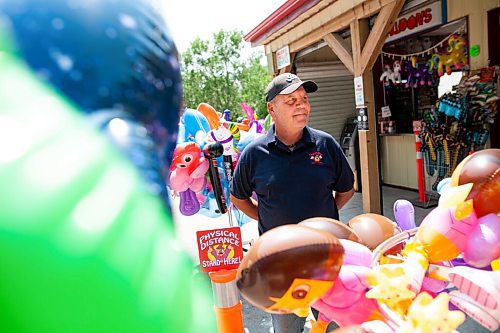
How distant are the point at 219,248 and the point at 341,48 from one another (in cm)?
338

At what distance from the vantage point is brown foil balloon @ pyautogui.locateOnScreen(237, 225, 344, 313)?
0.95 meters

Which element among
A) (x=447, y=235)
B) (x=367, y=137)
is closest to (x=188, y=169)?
(x=367, y=137)

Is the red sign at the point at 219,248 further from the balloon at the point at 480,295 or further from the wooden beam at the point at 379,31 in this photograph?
the wooden beam at the point at 379,31

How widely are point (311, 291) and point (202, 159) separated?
10.8ft

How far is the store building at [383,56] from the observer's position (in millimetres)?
4531

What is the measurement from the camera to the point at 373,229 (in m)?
1.58

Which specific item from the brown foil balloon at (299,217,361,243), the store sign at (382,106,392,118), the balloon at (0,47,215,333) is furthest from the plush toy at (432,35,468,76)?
the balloon at (0,47,215,333)

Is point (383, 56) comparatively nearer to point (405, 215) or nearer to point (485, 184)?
point (405, 215)

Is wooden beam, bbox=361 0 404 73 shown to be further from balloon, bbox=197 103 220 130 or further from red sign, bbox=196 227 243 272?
red sign, bbox=196 227 243 272

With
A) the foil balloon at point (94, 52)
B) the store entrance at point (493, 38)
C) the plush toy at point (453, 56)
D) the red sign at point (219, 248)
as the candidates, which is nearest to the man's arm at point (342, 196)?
the red sign at point (219, 248)

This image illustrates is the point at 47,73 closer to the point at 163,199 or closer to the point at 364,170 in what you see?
the point at 163,199

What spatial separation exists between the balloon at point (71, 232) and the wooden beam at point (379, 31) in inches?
150

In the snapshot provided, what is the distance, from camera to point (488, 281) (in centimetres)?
109

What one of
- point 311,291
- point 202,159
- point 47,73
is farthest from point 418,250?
point 202,159
